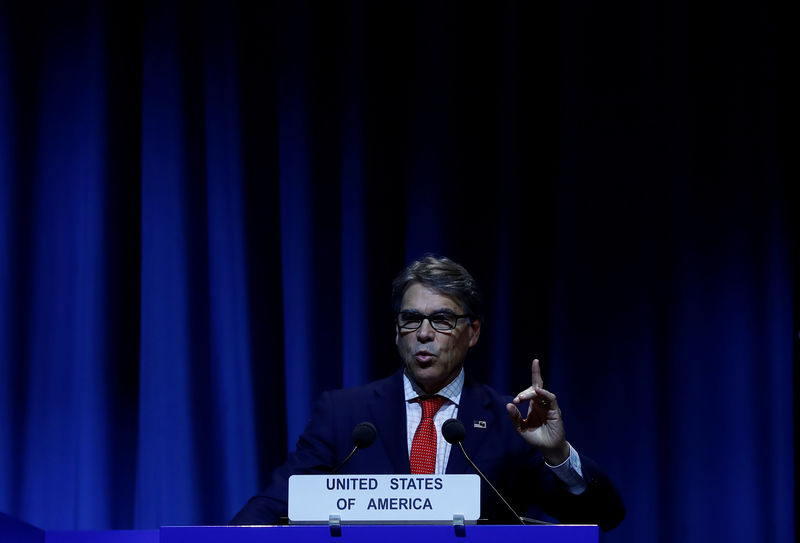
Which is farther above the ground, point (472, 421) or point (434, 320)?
point (434, 320)

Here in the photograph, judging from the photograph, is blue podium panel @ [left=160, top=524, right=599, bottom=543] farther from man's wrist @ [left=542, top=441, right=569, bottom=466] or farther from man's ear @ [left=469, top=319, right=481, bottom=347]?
man's ear @ [left=469, top=319, right=481, bottom=347]

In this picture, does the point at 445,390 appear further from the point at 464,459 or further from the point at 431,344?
the point at 464,459

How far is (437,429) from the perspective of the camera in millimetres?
3023

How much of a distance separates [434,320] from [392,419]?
322mm

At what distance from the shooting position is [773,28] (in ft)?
11.8

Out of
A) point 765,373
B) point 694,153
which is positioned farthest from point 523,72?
point 765,373

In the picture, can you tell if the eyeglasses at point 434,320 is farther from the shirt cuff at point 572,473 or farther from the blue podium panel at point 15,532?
the blue podium panel at point 15,532

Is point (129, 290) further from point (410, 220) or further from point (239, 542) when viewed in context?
point (239, 542)

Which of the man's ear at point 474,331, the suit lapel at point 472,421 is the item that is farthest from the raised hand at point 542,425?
the man's ear at point 474,331

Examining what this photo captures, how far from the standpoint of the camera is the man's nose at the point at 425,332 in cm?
303

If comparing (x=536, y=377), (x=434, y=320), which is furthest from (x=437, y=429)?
(x=536, y=377)

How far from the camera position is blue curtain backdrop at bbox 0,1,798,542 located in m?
3.59

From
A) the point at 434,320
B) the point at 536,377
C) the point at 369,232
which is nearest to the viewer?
the point at 536,377

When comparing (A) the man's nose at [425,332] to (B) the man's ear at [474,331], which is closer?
(A) the man's nose at [425,332]
